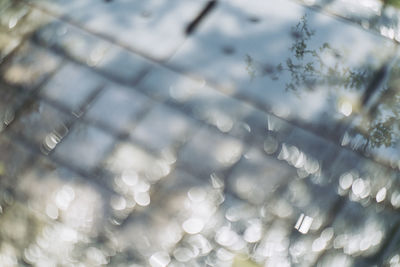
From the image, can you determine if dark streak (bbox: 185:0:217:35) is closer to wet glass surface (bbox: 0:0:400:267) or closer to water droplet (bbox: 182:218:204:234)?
wet glass surface (bbox: 0:0:400:267)

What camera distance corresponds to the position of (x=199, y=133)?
77.5 inches

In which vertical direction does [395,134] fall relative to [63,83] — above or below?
above

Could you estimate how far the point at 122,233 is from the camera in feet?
5.86

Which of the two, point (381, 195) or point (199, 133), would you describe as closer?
point (381, 195)

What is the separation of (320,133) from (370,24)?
632 millimetres

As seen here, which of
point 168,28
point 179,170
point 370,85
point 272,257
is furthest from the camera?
point 168,28

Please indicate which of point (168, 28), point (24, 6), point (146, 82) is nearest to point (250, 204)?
point (146, 82)

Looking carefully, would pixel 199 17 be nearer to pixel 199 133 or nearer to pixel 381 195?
pixel 199 133

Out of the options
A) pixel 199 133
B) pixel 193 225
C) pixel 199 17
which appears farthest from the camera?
pixel 199 17

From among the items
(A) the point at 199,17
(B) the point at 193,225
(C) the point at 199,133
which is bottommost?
(B) the point at 193,225

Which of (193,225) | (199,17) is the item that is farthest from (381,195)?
(199,17)

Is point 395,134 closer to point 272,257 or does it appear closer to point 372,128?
point 372,128

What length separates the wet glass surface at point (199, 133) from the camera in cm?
177

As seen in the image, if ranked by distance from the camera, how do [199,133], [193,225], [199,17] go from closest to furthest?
[193,225] < [199,133] < [199,17]
